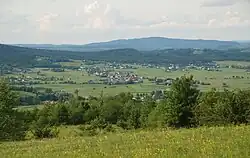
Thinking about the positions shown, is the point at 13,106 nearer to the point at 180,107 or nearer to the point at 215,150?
the point at 180,107

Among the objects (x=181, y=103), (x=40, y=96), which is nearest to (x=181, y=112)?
(x=181, y=103)

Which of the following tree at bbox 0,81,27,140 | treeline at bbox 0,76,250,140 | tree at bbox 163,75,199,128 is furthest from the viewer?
tree at bbox 163,75,199,128

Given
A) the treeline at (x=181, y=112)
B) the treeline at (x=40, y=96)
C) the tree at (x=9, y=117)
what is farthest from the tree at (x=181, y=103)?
the treeline at (x=40, y=96)

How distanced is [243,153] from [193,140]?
4490 mm

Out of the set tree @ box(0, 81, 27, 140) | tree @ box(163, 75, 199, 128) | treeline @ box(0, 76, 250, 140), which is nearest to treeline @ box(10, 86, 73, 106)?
treeline @ box(0, 76, 250, 140)

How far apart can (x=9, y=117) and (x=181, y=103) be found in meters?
21.5

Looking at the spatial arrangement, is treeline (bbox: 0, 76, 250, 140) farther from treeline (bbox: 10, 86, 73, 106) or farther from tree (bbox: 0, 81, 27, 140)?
treeline (bbox: 10, 86, 73, 106)

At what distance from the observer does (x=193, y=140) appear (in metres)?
18.7

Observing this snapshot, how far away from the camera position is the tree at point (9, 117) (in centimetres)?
4722

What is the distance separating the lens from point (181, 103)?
58.9 metres

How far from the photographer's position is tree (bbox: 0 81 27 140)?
4722 centimetres

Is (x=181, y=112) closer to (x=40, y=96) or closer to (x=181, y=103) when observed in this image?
(x=181, y=103)

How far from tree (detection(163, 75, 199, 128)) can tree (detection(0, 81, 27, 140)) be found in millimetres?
17941

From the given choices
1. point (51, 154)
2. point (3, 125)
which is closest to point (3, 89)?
point (3, 125)
